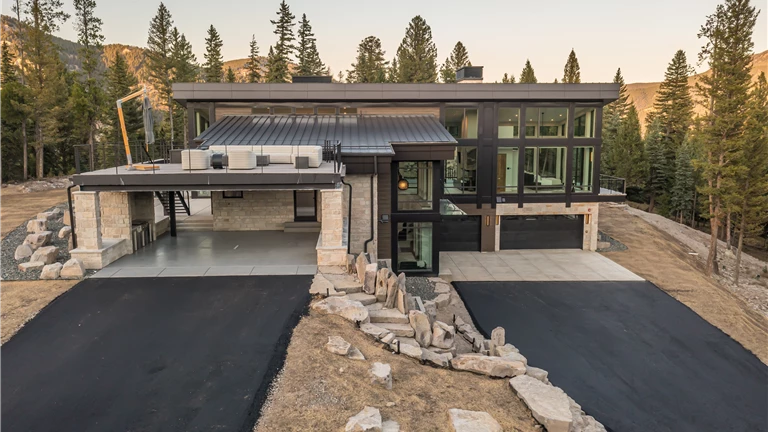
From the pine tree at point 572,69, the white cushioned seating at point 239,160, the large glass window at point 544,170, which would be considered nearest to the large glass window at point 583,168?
the large glass window at point 544,170

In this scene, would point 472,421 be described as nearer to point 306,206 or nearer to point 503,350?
point 503,350

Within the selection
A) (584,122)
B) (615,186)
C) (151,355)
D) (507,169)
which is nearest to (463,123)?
(507,169)

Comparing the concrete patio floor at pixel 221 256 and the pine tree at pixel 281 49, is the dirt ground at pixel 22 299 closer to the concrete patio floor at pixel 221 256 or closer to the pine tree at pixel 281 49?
the concrete patio floor at pixel 221 256

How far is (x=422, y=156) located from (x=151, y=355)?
42.5ft

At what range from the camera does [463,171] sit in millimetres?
23969

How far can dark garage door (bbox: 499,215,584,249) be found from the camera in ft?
81.2

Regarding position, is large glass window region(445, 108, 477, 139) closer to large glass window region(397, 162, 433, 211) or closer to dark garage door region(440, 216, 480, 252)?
dark garage door region(440, 216, 480, 252)

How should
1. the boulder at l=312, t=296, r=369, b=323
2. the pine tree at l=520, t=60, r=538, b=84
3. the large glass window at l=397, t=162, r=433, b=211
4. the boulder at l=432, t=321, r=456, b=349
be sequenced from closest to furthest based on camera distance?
the boulder at l=312, t=296, r=369, b=323 → the boulder at l=432, t=321, r=456, b=349 → the large glass window at l=397, t=162, r=433, b=211 → the pine tree at l=520, t=60, r=538, b=84

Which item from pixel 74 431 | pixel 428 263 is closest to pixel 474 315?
pixel 428 263

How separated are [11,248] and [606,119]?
195 feet

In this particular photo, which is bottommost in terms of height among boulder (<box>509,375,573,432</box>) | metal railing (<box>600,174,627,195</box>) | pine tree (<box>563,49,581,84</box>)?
boulder (<box>509,375,573,432</box>)

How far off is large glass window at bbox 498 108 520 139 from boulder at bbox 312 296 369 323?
16.9m

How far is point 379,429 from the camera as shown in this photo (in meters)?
5.85

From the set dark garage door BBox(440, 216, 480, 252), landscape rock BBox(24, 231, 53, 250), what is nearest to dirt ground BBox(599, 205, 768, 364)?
dark garage door BBox(440, 216, 480, 252)
